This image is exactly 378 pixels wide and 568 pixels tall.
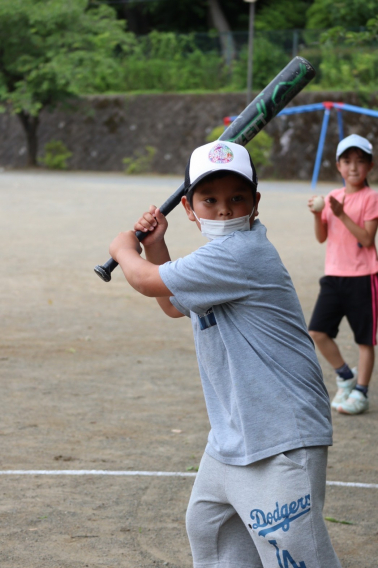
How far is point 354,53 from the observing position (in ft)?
97.1

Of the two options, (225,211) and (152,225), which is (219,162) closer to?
(225,211)

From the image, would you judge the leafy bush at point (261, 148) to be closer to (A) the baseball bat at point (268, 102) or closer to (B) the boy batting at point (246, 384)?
(A) the baseball bat at point (268, 102)

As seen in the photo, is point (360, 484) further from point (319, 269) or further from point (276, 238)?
point (276, 238)

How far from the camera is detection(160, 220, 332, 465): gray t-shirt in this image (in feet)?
7.59

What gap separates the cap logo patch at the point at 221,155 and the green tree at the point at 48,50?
87.9 feet

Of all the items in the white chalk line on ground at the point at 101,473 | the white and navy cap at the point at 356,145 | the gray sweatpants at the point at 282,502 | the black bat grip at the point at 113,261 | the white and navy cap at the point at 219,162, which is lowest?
the white chalk line on ground at the point at 101,473

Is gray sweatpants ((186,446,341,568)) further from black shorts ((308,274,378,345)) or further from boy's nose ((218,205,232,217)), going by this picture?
black shorts ((308,274,378,345))

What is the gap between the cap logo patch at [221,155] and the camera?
93.6 inches

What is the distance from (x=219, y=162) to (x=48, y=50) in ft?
94.1

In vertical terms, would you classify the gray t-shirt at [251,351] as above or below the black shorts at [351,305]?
above

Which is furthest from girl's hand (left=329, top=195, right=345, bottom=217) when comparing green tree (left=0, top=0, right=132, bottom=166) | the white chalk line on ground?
green tree (left=0, top=0, right=132, bottom=166)

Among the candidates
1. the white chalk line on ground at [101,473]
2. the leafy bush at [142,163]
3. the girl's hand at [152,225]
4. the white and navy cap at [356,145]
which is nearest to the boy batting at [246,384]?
the girl's hand at [152,225]

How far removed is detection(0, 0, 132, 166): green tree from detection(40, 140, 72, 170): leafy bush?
152 cm

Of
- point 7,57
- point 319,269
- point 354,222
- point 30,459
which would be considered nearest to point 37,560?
point 30,459
